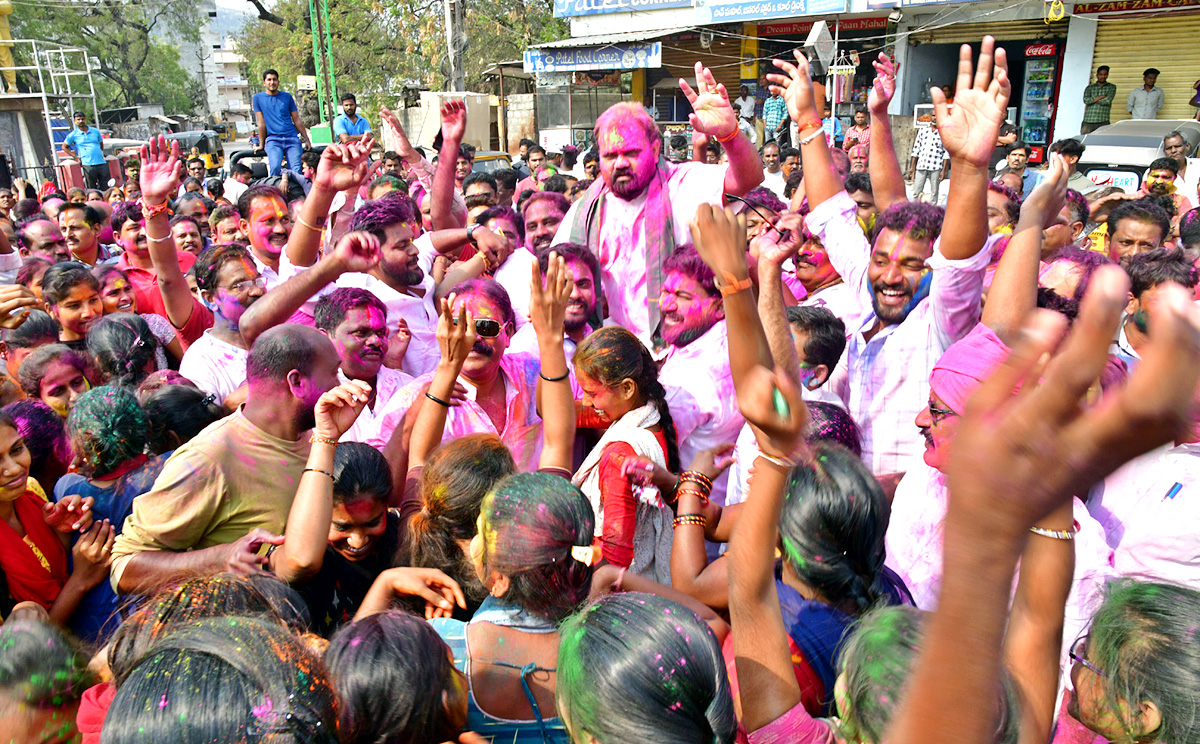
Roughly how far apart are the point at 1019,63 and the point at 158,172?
19965 mm

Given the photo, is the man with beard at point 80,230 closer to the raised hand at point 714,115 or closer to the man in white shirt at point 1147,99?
the raised hand at point 714,115

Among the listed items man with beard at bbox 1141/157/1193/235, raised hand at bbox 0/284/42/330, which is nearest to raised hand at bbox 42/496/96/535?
raised hand at bbox 0/284/42/330

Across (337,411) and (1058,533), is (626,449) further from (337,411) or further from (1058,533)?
(1058,533)

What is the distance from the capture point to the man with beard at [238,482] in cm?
238

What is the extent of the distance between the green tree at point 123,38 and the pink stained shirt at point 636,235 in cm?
4583

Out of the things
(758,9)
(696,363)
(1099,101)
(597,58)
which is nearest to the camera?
(696,363)

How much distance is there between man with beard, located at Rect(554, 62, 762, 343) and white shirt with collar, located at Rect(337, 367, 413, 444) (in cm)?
129

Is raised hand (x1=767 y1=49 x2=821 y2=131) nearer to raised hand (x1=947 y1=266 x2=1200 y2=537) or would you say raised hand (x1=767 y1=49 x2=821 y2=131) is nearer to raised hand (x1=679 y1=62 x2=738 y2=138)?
raised hand (x1=679 y1=62 x2=738 y2=138)

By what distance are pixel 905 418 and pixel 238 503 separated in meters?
2.40

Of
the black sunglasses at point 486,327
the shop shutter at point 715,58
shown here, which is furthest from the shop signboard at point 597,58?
the black sunglasses at point 486,327

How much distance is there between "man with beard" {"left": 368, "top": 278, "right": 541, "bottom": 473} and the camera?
3.23 m

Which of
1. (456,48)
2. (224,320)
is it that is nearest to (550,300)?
(224,320)

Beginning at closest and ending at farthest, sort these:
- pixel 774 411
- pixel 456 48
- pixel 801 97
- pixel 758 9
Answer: pixel 774 411 → pixel 801 97 → pixel 758 9 → pixel 456 48

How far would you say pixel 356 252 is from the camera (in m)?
3.67
